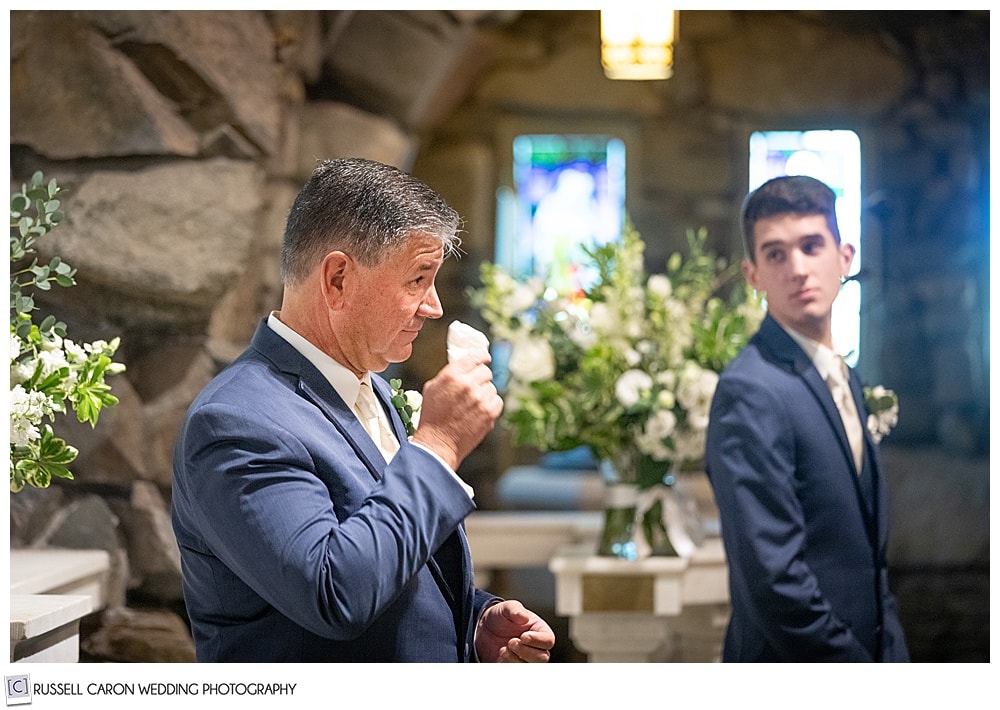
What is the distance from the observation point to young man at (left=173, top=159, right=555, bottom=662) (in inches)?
45.8

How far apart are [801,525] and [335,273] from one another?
790mm

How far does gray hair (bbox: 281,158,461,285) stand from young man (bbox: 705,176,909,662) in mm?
632

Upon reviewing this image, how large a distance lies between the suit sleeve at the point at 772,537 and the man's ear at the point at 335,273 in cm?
69

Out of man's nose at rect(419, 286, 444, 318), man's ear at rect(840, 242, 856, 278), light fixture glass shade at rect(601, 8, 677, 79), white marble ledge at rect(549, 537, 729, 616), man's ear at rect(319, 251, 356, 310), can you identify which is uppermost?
light fixture glass shade at rect(601, 8, 677, 79)

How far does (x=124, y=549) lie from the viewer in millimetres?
2195

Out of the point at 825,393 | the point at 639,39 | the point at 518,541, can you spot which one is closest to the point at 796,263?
the point at 825,393

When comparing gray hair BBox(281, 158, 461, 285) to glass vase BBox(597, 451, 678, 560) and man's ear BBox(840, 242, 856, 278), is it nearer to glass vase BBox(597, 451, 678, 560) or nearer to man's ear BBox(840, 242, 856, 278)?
man's ear BBox(840, 242, 856, 278)

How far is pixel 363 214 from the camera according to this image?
1288mm

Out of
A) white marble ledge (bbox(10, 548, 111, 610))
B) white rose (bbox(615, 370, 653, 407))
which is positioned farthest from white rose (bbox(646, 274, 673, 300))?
white marble ledge (bbox(10, 548, 111, 610))

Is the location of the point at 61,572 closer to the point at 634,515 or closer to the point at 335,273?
the point at 335,273
